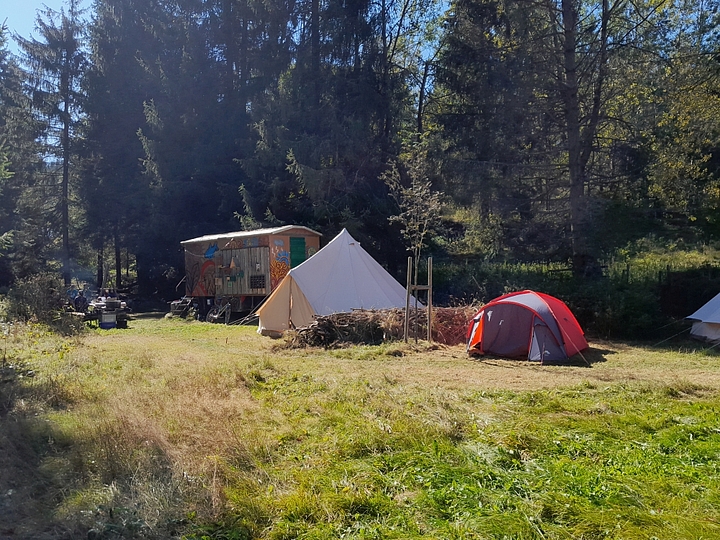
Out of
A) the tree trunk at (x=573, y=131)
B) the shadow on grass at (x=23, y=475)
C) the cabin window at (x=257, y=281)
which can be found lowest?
the shadow on grass at (x=23, y=475)

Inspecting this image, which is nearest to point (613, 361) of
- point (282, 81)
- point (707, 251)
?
point (707, 251)

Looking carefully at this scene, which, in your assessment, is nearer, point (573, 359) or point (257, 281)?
point (573, 359)

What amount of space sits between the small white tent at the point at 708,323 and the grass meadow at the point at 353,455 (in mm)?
4091

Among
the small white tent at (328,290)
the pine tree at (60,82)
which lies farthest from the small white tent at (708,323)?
the pine tree at (60,82)

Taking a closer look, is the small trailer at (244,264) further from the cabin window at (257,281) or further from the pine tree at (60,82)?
the pine tree at (60,82)

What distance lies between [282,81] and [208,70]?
4.98 metres

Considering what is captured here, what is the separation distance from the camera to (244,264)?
61.0ft

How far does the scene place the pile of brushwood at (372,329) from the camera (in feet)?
39.3

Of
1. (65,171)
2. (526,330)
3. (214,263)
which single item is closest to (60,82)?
(65,171)

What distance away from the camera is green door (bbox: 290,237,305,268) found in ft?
59.7

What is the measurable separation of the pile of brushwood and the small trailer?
5965 mm

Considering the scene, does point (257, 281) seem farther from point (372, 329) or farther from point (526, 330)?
point (526, 330)

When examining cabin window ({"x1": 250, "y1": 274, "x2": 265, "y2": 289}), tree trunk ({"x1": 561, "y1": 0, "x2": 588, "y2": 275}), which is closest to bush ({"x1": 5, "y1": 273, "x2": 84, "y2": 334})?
cabin window ({"x1": 250, "y1": 274, "x2": 265, "y2": 289})

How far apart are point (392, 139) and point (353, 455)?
1928 cm
